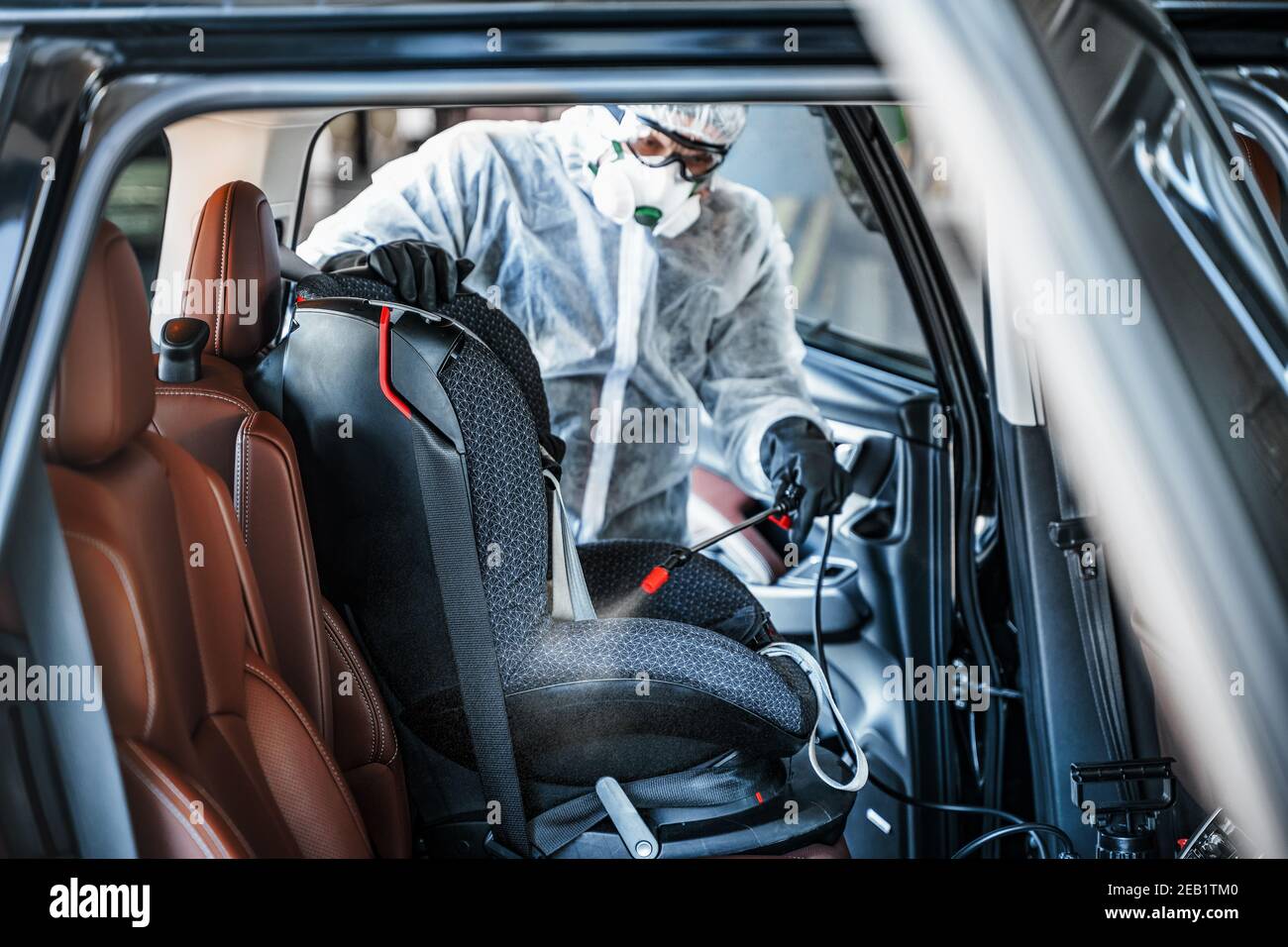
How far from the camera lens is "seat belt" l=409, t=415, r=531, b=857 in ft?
3.33

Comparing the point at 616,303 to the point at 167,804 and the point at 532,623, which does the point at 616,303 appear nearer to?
the point at 532,623

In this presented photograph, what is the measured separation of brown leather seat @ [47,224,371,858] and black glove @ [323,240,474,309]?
12.3 inches

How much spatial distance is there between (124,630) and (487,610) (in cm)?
35

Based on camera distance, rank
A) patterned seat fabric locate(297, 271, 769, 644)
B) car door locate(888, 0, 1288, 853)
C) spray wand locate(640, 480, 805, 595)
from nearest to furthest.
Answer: car door locate(888, 0, 1288, 853), patterned seat fabric locate(297, 271, 769, 644), spray wand locate(640, 480, 805, 595)

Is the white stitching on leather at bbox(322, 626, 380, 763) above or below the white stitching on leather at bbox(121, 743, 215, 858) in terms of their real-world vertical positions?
above

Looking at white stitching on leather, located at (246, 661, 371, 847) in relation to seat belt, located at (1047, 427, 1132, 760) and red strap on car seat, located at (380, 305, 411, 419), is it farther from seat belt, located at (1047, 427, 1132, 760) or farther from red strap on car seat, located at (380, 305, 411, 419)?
seat belt, located at (1047, 427, 1132, 760)

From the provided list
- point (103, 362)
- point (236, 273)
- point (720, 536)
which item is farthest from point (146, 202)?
point (720, 536)

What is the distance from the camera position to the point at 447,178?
1304mm

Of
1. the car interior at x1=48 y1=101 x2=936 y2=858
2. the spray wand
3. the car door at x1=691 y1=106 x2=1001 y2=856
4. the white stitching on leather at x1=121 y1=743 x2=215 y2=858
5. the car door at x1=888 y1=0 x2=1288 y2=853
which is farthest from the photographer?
the car door at x1=691 y1=106 x2=1001 y2=856

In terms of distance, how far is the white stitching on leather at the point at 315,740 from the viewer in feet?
3.31

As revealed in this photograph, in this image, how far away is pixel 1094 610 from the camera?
1.09 m

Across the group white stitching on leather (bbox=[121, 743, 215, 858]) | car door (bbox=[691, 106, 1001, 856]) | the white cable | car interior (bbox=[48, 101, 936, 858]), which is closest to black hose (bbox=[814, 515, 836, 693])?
car door (bbox=[691, 106, 1001, 856])

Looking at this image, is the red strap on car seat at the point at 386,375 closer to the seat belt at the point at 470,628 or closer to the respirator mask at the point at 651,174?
the seat belt at the point at 470,628
